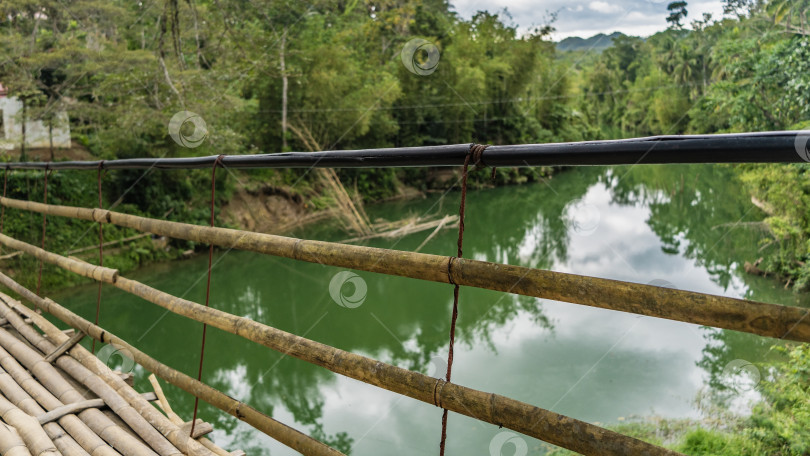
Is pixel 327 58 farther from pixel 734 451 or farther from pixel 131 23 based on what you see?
pixel 734 451

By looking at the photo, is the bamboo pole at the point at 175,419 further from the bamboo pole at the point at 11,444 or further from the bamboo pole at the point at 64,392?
the bamboo pole at the point at 11,444

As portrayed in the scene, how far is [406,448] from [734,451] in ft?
6.57

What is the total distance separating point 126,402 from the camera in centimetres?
144

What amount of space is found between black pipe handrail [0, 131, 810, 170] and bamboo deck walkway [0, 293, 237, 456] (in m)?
0.69

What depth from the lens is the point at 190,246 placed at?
9.31 meters
